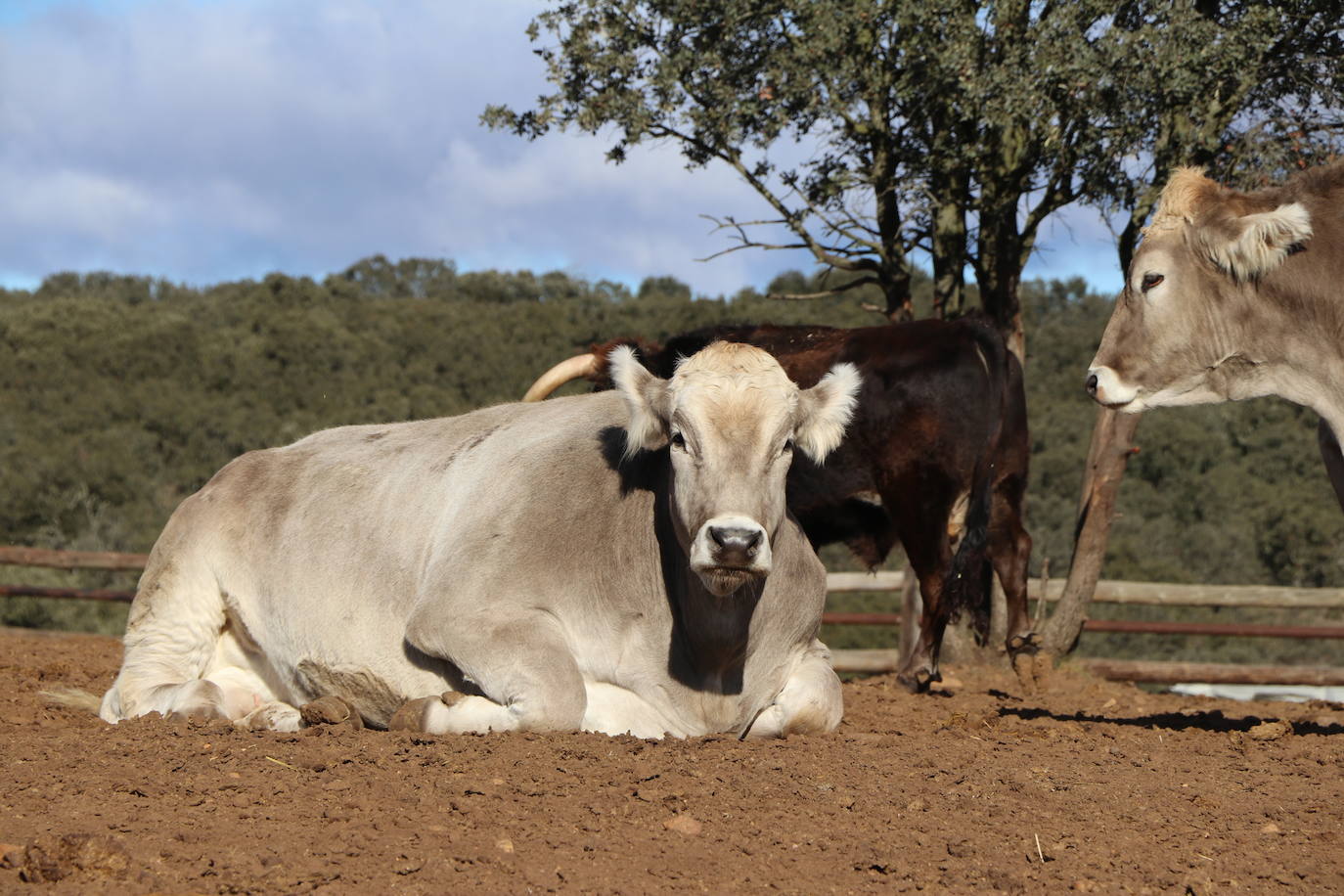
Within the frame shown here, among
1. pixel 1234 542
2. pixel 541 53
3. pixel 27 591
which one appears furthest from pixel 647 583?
pixel 1234 542

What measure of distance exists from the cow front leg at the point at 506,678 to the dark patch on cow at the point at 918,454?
265 centimetres

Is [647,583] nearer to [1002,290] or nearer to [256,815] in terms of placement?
[256,815]

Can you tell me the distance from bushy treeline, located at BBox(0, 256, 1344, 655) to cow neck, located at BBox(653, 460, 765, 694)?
52.8 ft

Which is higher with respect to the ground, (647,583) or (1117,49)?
(1117,49)

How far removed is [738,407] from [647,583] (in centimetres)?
88

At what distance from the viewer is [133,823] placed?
3.73m

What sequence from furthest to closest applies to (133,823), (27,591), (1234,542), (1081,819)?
(1234,542)
(27,591)
(1081,819)
(133,823)

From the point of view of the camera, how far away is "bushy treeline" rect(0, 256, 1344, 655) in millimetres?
27125

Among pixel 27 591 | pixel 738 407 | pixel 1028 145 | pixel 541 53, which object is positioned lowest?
pixel 27 591

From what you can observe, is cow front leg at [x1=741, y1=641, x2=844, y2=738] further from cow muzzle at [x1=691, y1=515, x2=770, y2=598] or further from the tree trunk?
the tree trunk

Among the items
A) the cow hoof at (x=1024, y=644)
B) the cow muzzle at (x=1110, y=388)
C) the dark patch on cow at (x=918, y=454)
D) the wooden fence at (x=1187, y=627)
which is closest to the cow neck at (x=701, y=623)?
the cow muzzle at (x=1110, y=388)

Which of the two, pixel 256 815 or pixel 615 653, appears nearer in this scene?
pixel 256 815

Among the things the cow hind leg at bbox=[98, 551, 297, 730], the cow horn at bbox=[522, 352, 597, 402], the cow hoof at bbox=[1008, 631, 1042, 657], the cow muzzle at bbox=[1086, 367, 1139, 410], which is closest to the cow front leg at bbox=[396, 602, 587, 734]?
the cow hind leg at bbox=[98, 551, 297, 730]

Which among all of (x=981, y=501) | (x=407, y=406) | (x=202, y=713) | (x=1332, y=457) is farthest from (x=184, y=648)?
(x=407, y=406)
